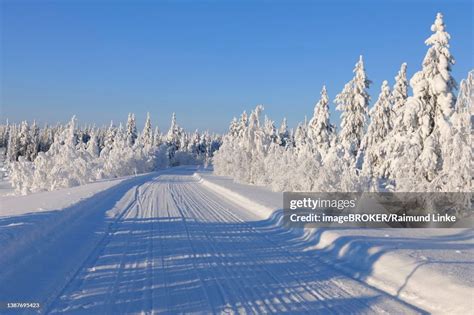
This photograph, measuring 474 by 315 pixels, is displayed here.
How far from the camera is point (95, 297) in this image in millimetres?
6883

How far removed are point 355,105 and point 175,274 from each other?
3626 centimetres

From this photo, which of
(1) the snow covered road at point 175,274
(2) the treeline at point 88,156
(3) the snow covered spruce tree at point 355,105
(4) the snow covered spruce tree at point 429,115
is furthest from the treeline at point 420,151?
(2) the treeline at point 88,156

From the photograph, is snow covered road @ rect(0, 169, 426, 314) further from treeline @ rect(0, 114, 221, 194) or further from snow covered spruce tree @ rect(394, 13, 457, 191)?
treeline @ rect(0, 114, 221, 194)

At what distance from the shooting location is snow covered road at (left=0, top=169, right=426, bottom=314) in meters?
6.73

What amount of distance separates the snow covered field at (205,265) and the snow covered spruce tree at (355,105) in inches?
1053

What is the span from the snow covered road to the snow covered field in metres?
0.02

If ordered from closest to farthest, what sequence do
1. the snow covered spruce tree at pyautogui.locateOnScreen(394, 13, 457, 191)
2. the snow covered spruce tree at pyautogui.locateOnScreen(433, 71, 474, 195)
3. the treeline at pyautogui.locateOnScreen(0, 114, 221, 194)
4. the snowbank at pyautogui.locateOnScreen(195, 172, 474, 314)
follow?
the snowbank at pyautogui.locateOnScreen(195, 172, 474, 314), the snow covered spruce tree at pyautogui.locateOnScreen(433, 71, 474, 195), the snow covered spruce tree at pyautogui.locateOnScreen(394, 13, 457, 191), the treeline at pyautogui.locateOnScreen(0, 114, 221, 194)

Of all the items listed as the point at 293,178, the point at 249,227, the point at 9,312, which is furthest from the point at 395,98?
the point at 9,312

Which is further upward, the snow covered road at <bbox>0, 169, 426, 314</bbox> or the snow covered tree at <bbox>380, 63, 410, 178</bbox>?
the snow covered tree at <bbox>380, 63, 410, 178</bbox>

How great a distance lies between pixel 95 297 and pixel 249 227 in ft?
29.2

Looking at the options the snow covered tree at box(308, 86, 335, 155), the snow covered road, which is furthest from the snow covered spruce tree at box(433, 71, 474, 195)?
the snow covered tree at box(308, 86, 335, 155)

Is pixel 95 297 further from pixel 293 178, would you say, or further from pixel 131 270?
pixel 293 178

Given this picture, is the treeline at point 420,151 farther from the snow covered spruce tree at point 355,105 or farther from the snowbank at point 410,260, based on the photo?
the snow covered spruce tree at point 355,105

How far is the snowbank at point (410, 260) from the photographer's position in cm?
712
